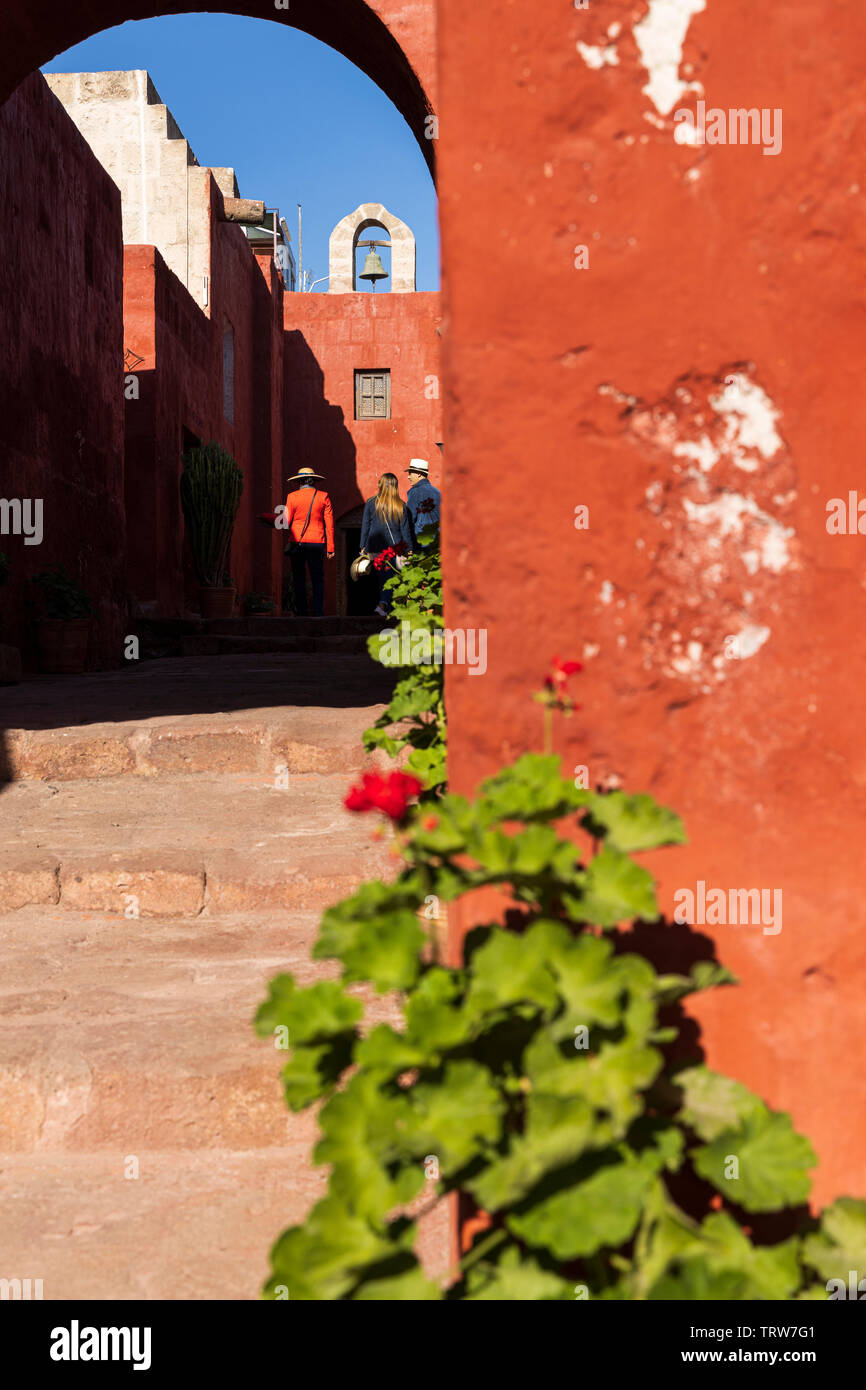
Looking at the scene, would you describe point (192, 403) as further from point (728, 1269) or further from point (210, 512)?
point (728, 1269)

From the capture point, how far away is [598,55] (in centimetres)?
133

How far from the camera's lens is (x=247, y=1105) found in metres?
2.04

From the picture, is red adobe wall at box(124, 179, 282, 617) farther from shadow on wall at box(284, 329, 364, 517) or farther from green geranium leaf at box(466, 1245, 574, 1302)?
green geranium leaf at box(466, 1245, 574, 1302)

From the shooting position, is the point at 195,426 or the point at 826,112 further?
the point at 195,426

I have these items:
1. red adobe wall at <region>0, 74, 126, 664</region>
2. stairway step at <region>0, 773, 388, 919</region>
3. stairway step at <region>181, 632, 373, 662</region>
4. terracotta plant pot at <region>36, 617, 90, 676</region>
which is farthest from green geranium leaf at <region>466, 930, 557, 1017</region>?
stairway step at <region>181, 632, 373, 662</region>

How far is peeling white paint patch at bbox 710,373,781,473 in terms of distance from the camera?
1328 mm

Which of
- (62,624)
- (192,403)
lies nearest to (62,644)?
(62,624)

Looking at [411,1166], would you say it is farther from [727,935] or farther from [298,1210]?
[298,1210]

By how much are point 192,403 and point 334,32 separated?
7.44 meters

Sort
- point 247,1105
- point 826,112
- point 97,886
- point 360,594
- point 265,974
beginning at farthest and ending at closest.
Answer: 1. point 360,594
2. point 97,886
3. point 265,974
4. point 247,1105
5. point 826,112

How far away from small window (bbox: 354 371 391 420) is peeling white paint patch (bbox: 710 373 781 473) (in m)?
16.1

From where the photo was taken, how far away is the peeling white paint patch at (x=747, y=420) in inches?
52.3
